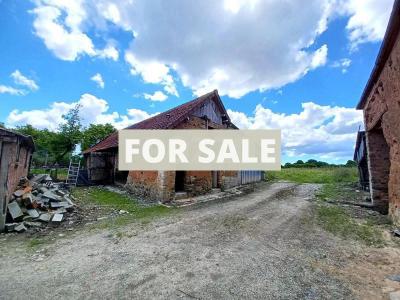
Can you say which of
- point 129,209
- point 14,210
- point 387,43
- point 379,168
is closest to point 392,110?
point 387,43

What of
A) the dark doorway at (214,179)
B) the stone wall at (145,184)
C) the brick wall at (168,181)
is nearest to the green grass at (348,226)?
the brick wall at (168,181)

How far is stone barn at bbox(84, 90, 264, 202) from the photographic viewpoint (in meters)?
10.8

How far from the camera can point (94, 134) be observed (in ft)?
96.8

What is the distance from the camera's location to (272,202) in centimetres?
1035

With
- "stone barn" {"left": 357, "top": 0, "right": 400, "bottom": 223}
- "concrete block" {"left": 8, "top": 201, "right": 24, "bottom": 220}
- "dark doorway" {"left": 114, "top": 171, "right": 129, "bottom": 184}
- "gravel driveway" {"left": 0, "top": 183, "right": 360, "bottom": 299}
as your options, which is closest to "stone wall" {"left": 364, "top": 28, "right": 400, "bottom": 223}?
"stone barn" {"left": 357, "top": 0, "right": 400, "bottom": 223}

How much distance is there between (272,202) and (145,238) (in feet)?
20.8

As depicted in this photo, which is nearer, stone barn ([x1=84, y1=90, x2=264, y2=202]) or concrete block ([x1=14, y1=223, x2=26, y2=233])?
concrete block ([x1=14, y1=223, x2=26, y2=233])

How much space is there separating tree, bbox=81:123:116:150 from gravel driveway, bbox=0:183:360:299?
23.7m

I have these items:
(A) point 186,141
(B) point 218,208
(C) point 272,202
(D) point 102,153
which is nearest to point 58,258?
(B) point 218,208

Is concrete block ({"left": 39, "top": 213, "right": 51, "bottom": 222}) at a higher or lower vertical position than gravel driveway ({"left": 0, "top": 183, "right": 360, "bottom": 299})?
higher

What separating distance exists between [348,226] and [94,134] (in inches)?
1138

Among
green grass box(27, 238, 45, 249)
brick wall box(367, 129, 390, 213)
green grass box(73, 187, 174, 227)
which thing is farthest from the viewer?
brick wall box(367, 129, 390, 213)

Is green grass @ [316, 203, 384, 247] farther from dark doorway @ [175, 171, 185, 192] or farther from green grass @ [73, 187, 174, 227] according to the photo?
dark doorway @ [175, 171, 185, 192]

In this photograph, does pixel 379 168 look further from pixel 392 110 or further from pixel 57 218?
pixel 57 218
